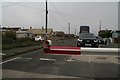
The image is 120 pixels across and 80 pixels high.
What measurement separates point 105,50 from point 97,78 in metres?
1.63

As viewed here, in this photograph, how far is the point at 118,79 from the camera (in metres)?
9.73

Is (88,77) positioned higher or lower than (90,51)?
lower

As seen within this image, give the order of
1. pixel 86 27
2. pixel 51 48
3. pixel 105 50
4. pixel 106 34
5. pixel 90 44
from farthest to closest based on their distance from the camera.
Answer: pixel 106 34 < pixel 86 27 < pixel 90 44 < pixel 51 48 < pixel 105 50

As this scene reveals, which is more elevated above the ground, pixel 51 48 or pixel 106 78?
pixel 51 48

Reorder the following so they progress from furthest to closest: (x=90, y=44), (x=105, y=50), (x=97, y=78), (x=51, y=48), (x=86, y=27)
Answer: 1. (x=86, y=27)
2. (x=90, y=44)
3. (x=97, y=78)
4. (x=51, y=48)
5. (x=105, y=50)

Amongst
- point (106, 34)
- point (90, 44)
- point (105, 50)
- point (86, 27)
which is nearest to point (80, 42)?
point (90, 44)

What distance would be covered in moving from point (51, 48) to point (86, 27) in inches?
2164

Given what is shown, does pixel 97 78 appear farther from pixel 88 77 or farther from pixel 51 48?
pixel 51 48

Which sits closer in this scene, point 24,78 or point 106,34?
point 24,78

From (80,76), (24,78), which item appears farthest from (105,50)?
(24,78)

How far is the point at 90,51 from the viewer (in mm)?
8828

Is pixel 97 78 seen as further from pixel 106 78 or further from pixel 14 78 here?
pixel 14 78

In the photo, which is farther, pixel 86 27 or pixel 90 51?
pixel 86 27

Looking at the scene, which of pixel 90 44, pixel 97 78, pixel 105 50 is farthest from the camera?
pixel 90 44
